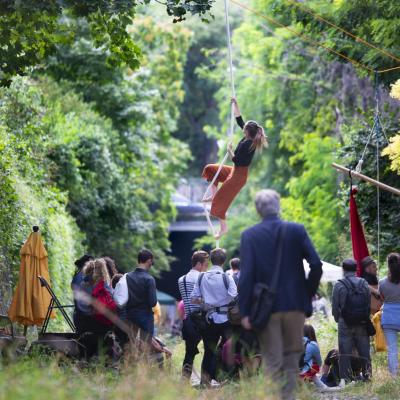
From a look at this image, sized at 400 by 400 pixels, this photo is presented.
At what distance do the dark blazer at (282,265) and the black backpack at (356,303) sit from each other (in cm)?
419

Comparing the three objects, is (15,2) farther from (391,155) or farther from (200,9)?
(391,155)

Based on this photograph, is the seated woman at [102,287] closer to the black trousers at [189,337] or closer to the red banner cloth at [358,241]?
the black trousers at [189,337]

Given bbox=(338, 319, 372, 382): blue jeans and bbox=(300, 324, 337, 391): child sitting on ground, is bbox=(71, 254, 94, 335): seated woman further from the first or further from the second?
bbox=(338, 319, 372, 382): blue jeans

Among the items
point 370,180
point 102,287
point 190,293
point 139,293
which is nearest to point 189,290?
point 190,293

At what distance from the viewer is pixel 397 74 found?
778 inches

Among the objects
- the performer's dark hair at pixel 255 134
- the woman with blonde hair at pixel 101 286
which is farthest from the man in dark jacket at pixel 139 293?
the performer's dark hair at pixel 255 134

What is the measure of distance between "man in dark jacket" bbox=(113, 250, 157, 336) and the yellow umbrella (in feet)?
11.6

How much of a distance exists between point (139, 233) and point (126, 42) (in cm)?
2275

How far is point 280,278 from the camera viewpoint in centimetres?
1034

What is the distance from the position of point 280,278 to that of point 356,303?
4466 millimetres

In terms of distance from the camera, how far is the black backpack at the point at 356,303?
571 inches

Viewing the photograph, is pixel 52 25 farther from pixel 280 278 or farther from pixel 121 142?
pixel 121 142

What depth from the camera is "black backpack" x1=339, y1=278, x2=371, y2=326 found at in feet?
47.6

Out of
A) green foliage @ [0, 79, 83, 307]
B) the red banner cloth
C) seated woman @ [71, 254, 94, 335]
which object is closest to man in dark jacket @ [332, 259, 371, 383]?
the red banner cloth
